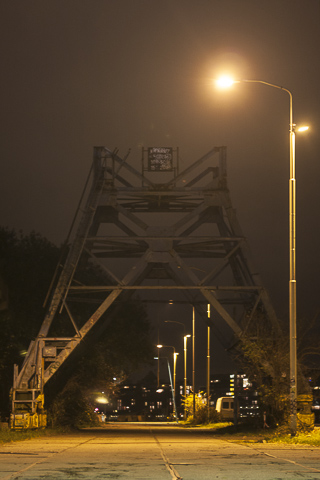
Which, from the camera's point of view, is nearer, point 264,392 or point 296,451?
point 296,451

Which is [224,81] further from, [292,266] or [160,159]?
[160,159]

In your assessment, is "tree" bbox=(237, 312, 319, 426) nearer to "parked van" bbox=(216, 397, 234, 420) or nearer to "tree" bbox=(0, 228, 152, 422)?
"tree" bbox=(0, 228, 152, 422)

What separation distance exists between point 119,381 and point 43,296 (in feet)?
Answer: 44.3

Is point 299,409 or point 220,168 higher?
point 220,168

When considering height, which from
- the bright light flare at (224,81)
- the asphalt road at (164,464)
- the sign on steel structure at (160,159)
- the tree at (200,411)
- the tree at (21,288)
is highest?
the sign on steel structure at (160,159)

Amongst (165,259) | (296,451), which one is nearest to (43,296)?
(165,259)

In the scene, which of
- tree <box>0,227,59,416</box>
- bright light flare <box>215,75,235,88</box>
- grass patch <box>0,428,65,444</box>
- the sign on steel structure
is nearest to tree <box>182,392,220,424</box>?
tree <box>0,227,59,416</box>

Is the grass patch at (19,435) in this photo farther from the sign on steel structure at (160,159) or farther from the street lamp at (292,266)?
the sign on steel structure at (160,159)

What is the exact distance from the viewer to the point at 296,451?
19.6 m

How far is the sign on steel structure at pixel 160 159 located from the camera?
4122 centimetres

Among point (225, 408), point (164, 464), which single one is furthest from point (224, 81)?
point (225, 408)

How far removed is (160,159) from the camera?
41469 mm

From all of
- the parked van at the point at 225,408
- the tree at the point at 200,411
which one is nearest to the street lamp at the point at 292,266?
the tree at the point at 200,411

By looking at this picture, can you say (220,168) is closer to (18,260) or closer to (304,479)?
(18,260)
